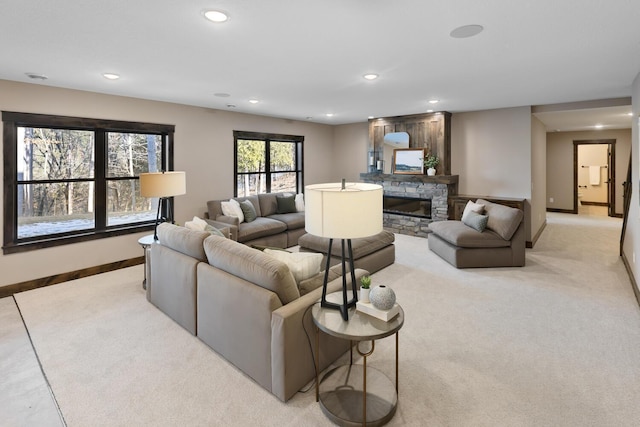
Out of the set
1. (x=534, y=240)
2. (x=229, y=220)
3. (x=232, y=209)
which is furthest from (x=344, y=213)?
(x=534, y=240)

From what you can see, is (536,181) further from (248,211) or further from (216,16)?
(216,16)

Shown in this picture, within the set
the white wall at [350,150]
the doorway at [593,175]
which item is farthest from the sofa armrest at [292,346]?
the doorway at [593,175]

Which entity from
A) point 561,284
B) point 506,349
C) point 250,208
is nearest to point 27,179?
point 250,208

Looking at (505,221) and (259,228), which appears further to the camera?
(259,228)

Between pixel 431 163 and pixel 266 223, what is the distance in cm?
334

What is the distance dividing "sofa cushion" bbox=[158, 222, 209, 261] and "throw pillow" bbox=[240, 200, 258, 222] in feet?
7.65

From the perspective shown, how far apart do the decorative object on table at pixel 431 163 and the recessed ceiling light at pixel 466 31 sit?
406cm

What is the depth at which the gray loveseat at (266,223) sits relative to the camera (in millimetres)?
5375

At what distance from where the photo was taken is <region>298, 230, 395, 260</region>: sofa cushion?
13.9 ft

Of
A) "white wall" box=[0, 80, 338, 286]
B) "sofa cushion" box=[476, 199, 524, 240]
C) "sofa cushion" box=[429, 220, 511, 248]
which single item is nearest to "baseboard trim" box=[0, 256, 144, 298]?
"white wall" box=[0, 80, 338, 286]

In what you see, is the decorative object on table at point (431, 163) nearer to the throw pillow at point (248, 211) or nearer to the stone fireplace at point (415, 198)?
the stone fireplace at point (415, 198)

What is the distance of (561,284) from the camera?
4066 millimetres

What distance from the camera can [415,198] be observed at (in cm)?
686

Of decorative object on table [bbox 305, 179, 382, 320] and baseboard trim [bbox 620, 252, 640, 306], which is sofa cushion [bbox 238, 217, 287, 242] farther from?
baseboard trim [bbox 620, 252, 640, 306]
